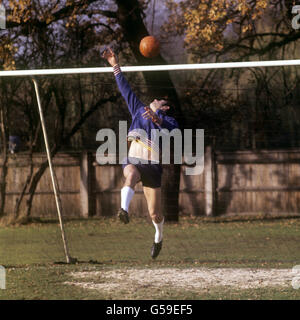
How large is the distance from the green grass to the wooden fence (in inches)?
21.5

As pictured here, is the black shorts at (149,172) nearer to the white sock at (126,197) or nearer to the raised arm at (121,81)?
the white sock at (126,197)

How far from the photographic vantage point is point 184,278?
23.2 ft

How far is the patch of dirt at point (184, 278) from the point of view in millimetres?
6664

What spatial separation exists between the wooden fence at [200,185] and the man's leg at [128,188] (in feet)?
18.8

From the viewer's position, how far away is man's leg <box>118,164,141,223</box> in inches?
245

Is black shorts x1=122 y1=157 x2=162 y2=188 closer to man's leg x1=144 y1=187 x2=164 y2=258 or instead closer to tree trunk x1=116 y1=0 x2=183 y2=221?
man's leg x1=144 y1=187 x2=164 y2=258

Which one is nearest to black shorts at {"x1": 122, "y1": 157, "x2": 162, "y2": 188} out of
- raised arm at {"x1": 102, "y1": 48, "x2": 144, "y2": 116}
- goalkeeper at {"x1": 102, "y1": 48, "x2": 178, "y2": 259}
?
goalkeeper at {"x1": 102, "y1": 48, "x2": 178, "y2": 259}

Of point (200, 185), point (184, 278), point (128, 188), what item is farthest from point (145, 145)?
point (200, 185)

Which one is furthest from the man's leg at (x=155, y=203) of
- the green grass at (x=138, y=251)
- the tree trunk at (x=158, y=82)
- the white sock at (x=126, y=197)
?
the tree trunk at (x=158, y=82)

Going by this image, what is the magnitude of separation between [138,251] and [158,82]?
4.31 meters

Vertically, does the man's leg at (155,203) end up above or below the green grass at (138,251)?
above

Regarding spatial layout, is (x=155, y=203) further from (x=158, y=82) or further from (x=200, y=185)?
(x=200, y=185)

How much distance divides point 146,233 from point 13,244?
8.86 ft

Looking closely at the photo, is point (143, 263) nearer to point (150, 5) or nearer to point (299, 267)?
point (299, 267)
